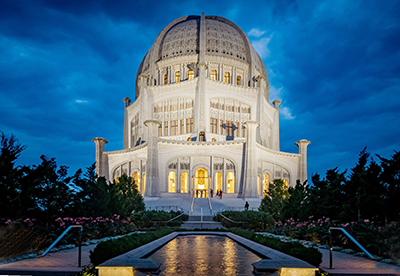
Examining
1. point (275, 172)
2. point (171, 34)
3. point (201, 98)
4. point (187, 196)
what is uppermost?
point (171, 34)

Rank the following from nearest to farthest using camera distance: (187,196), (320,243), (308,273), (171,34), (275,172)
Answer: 1. (308,273)
2. (320,243)
3. (187,196)
4. (275,172)
5. (171,34)

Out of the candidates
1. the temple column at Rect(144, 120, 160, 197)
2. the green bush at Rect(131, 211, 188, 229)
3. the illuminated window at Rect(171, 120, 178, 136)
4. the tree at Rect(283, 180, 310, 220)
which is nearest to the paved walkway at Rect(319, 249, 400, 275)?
the tree at Rect(283, 180, 310, 220)

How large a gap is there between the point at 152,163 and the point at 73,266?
104ft

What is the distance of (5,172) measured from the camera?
12.1 metres

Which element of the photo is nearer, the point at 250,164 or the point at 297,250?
the point at 297,250

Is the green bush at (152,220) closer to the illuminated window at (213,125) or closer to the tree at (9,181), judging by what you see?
the tree at (9,181)

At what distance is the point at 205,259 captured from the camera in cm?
950

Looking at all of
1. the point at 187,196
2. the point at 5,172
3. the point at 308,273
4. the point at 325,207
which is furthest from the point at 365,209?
the point at 187,196

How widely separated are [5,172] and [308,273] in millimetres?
10553

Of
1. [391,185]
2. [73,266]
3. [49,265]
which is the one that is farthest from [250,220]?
[49,265]

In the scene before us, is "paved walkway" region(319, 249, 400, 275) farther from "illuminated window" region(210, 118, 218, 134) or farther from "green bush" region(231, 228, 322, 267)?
"illuminated window" region(210, 118, 218, 134)

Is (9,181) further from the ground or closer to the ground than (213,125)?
closer to the ground

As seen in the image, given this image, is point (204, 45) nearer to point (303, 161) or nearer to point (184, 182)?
point (184, 182)

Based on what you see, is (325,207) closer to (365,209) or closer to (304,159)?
(365,209)
